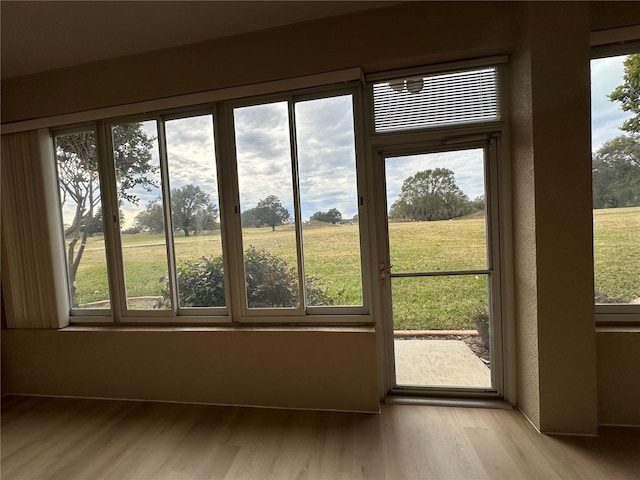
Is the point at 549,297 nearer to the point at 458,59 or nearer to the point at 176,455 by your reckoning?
the point at 458,59

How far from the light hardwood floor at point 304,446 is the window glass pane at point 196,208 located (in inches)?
37.8

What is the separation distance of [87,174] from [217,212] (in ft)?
4.47

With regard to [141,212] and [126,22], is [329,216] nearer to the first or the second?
[141,212]

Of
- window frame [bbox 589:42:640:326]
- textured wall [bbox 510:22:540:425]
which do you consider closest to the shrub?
textured wall [bbox 510:22:540:425]

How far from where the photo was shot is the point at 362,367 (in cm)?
208

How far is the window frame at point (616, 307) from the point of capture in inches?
72.5

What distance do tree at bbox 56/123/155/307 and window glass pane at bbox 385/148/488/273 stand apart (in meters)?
2.16

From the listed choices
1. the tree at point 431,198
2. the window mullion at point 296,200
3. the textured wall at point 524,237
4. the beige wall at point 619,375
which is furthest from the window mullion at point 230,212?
the beige wall at point 619,375

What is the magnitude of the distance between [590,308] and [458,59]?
1.84 m

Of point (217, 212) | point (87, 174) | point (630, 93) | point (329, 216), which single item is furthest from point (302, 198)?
point (630, 93)

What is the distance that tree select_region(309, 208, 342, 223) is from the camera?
2.23 meters

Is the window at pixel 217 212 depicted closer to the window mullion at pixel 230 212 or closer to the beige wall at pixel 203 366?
the window mullion at pixel 230 212

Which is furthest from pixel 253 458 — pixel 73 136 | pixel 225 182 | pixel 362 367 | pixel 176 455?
pixel 73 136

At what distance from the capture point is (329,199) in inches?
87.9
